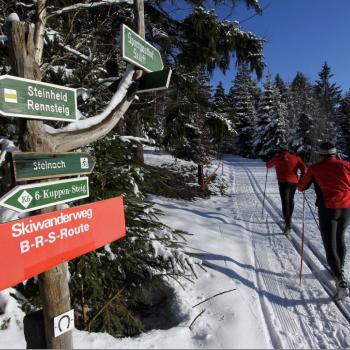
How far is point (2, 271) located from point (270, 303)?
3.67 m

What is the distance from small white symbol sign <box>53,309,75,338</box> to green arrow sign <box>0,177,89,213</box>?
79cm

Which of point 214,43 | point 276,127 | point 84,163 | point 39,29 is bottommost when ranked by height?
point 84,163

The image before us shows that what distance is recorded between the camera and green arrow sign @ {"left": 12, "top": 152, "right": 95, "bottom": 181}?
2027 millimetres

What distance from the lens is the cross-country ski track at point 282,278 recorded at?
12.5 ft

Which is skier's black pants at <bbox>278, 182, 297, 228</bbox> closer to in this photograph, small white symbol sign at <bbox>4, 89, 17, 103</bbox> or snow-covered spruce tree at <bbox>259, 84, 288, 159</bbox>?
small white symbol sign at <bbox>4, 89, 17, 103</bbox>

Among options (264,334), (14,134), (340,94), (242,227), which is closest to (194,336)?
(264,334)

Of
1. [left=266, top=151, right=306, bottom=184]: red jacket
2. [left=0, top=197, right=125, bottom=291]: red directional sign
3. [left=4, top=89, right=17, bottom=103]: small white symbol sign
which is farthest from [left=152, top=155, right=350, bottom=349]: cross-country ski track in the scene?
[left=4, top=89, right=17, bottom=103]: small white symbol sign

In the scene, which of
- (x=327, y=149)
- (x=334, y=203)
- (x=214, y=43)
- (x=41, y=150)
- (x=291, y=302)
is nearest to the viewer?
(x=41, y=150)

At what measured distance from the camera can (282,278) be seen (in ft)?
17.2

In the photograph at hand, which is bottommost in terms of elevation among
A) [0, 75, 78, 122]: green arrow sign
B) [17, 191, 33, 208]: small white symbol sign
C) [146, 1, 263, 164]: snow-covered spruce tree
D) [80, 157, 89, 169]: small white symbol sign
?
[17, 191, 33, 208]: small white symbol sign

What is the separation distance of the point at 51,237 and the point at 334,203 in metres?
4.05

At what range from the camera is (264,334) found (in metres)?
3.80

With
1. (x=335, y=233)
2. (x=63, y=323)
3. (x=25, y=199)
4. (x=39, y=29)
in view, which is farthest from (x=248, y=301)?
(x=39, y=29)

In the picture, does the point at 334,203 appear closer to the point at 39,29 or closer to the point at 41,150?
the point at 41,150
